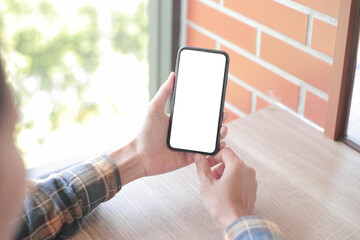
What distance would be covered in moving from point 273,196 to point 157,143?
0.21 meters

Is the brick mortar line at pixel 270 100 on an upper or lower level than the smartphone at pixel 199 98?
lower

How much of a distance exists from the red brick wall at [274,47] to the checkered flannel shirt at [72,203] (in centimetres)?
37

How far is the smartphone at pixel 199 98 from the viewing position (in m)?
0.84

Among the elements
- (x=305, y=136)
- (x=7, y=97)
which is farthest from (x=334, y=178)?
(x=7, y=97)

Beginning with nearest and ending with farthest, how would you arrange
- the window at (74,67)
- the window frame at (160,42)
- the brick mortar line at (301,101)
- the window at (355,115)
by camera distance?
1. the window at (355,115)
2. the brick mortar line at (301,101)
3. the window frame at (160,42)
4. the window at (74,67)

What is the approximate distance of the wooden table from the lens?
773mm

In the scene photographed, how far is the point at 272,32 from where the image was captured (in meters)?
1.02

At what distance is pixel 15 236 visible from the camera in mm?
725

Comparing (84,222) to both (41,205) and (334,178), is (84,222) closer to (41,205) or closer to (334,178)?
(41,205)

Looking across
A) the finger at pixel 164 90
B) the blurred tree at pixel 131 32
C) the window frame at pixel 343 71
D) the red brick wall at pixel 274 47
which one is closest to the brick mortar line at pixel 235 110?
the red brick wall at pixel 274 47

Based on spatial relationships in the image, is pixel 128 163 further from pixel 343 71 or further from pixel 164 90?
pixel 343 71

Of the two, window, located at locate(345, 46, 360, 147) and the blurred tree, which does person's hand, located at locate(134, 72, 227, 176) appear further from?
the blurred tree

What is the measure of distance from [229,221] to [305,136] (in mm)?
331

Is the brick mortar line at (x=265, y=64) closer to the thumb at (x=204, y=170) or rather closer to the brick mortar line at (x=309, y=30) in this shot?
the brick mortar line at (x=309, y=30)
